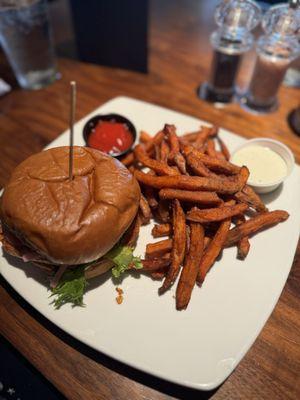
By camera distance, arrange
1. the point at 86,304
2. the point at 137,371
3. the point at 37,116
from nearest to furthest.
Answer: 1. the point at 137,371
2. the point at 86,304
3. the point at 37,116

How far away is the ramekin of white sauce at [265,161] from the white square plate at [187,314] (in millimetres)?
347

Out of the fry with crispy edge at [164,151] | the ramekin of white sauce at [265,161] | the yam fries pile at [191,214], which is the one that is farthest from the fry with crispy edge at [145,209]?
the ramekin of white sauce at [265,161]

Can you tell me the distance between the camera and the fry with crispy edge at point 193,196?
188 centimetres

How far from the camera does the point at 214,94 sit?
10.8ft

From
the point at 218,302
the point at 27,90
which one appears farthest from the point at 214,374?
the point at 27,90

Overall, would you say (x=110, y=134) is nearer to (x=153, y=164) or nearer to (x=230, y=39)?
(x=153, y=164)

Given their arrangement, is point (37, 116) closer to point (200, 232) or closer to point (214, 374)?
point (200, 232)

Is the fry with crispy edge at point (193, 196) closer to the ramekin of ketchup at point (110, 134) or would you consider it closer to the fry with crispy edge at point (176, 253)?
the fry with crispy edge at point (176, 253)

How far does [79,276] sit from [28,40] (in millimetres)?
2574

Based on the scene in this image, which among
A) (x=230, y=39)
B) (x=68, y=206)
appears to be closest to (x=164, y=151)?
(x=68, y=206)

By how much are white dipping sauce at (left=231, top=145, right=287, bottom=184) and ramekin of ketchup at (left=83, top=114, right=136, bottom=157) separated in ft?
2.89

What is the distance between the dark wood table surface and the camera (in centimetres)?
165

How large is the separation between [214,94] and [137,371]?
2780 millimetres

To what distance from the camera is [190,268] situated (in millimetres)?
1801
